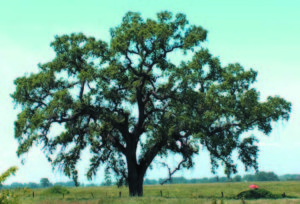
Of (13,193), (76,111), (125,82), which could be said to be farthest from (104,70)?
(13,193)

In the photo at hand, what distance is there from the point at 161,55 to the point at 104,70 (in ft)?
19.1

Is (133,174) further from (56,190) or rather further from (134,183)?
(56,190)

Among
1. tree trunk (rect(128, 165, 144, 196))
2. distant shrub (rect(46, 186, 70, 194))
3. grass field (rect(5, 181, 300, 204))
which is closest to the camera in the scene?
grass field (rect(5, 181, 300, 204))

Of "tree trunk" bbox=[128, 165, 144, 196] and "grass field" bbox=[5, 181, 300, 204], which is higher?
"tree trunk" bbox=[128, 165, 144, 196]

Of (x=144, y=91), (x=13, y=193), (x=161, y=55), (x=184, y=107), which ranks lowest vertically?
(x=13, y=193)

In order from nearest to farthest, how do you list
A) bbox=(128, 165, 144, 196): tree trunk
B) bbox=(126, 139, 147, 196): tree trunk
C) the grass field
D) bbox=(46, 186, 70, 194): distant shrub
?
the grass field < bbox=(128, 165, 144, 196): tree trunk < bbox=(126, 139, 147, 196): tree trunk < bbox=(46, 186, 70, 194): distant shrub

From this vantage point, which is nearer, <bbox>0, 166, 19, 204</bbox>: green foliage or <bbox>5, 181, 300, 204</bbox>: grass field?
<bbox>0, 166, 19, 204</bbox>: green foliage

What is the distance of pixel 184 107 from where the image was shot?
37219mm

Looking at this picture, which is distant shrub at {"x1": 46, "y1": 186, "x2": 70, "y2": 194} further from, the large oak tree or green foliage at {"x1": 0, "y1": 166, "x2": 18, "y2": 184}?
green foliage at {"x1": 0, "y1": 166, "x2": 18, "y2": 184}

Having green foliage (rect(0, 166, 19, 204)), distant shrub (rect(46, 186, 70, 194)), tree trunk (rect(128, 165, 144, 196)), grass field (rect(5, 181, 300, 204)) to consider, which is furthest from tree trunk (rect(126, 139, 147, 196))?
green foliage (rect(0, 166, 19, 204))

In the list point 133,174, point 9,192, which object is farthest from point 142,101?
point 9,192

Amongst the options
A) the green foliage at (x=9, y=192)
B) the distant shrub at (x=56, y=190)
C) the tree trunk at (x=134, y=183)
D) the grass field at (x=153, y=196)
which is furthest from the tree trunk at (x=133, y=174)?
the green foliage at (x=9, y=192)

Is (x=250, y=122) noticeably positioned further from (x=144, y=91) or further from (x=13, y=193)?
(x=13, y=193)

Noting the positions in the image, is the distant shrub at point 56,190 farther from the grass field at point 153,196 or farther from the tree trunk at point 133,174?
the tree trunk at point 133,174
